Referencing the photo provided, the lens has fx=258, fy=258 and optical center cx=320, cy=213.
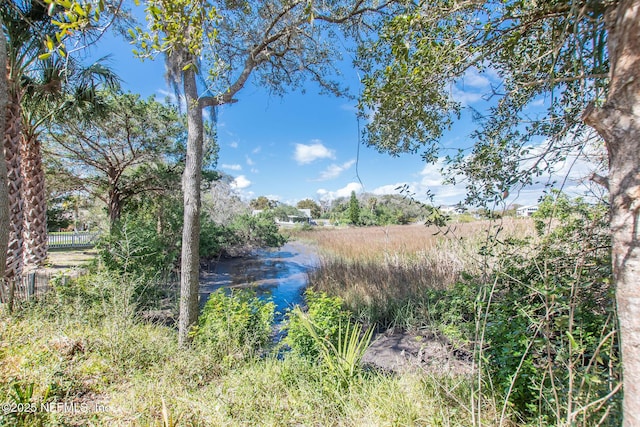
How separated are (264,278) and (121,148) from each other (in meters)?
6.77

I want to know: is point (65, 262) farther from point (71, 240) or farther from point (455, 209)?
point (455, 209)

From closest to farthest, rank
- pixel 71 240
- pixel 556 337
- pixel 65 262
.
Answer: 1. pixel 556 337
2. pixel 65 262
3. pixel 71 240

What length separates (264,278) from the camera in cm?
951

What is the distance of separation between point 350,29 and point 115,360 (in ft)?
18.6

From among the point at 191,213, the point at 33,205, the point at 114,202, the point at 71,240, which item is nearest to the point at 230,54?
the point at 191,213

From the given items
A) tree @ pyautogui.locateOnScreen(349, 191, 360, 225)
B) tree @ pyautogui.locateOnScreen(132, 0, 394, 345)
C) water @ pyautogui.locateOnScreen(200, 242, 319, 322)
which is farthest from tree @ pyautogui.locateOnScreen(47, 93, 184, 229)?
tree @ pyautogui.locateOnScreen(349, 191, 360, 225)

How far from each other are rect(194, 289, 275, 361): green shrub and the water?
176cm

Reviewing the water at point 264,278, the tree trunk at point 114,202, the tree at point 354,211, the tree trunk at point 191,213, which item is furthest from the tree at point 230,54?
the tree at point 354,211

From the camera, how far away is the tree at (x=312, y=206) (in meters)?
61.9

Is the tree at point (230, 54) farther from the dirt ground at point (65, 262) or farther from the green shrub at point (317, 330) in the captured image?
the dirt ground at point (65, 262)

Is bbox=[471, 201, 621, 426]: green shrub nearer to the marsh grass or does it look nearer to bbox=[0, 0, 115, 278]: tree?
the marsh grass

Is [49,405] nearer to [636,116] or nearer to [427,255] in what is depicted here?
[636,116]

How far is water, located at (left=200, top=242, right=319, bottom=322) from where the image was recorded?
721 centimetres

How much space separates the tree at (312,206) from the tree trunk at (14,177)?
185 ft
